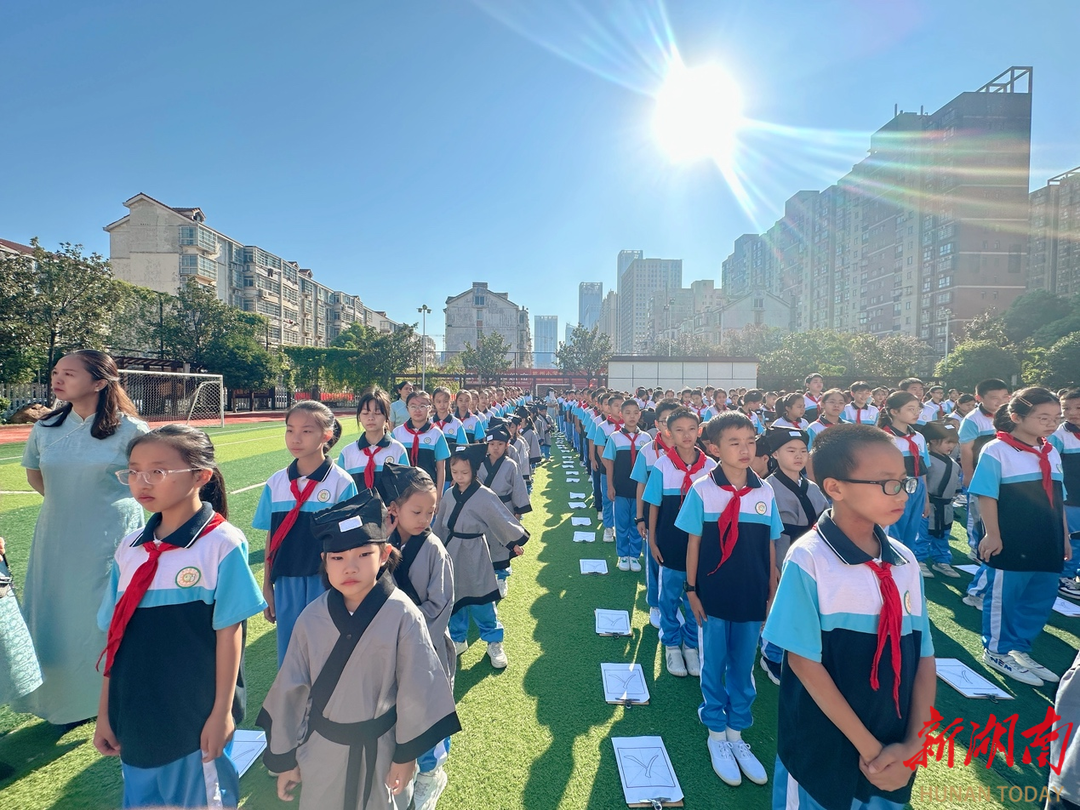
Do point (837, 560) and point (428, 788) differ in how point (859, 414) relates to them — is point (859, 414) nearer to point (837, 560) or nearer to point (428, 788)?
point (837, 560)

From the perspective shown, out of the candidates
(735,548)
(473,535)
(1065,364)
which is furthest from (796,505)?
(1065,364)

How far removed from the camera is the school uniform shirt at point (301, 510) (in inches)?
119

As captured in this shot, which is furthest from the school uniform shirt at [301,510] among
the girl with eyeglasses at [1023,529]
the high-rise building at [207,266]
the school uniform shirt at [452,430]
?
the high-rise building at [207,266]

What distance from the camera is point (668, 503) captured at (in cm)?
402

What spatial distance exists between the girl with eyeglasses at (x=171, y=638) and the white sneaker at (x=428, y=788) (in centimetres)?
96

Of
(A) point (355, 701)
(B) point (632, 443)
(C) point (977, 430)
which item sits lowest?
(A) point (355, 701)

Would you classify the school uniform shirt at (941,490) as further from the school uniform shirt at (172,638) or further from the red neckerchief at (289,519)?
the school uniform shirt at (172,638)

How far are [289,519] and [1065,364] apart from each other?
120ft

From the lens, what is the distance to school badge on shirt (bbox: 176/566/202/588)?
1947 millimetres

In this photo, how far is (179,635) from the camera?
6.33 ft

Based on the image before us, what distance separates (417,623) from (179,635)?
931 millimetres

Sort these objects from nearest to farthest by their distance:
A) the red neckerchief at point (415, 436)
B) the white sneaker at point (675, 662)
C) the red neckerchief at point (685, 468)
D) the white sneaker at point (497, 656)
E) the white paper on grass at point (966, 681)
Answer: the white paper on grass at point (966, 681), the white sneaker at point (675, 662), the white sneaker at point (497, 656), the red neckerchief at point (685, 468), the red neckerchief at point (415, 436)

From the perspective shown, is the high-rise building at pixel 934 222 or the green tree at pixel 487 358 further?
the high-rise building at pixel 934 222

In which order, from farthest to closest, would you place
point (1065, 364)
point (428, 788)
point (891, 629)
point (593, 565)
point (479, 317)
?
point (479, 317) < point (1065, 364) < point (593, 565) < point (428, 788) < point (891, 629)
